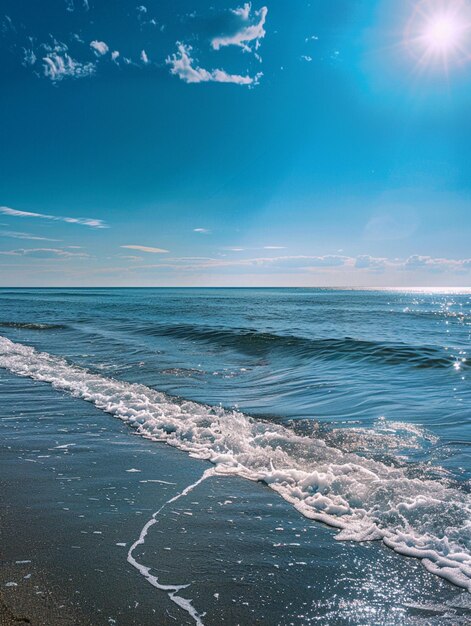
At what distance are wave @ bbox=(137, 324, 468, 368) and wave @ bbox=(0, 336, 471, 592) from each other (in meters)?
9.89

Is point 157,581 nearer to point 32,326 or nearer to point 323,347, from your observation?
point 323,347

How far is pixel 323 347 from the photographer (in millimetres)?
19734

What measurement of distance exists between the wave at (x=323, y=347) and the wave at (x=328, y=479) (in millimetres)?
9888

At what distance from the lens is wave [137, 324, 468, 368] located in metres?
16.7

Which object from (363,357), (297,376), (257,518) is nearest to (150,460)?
(257,518)

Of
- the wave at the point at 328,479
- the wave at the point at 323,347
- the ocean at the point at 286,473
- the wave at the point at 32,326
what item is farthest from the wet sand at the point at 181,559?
the wave at the point at 32,326

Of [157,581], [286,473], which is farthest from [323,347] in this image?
[157,581]

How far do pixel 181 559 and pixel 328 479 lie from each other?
8.01ft

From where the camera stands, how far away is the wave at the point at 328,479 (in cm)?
418

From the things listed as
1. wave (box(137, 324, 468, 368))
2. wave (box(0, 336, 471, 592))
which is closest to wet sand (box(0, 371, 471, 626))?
wave (box(0, 336, 471, 592))

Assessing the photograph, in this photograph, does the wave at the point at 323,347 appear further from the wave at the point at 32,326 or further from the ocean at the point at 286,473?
the wave at the point at 32,326

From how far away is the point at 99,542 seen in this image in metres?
3.90

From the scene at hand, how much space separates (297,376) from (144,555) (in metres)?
10.5

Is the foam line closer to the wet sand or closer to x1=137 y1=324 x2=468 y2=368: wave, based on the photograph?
the wet sand
